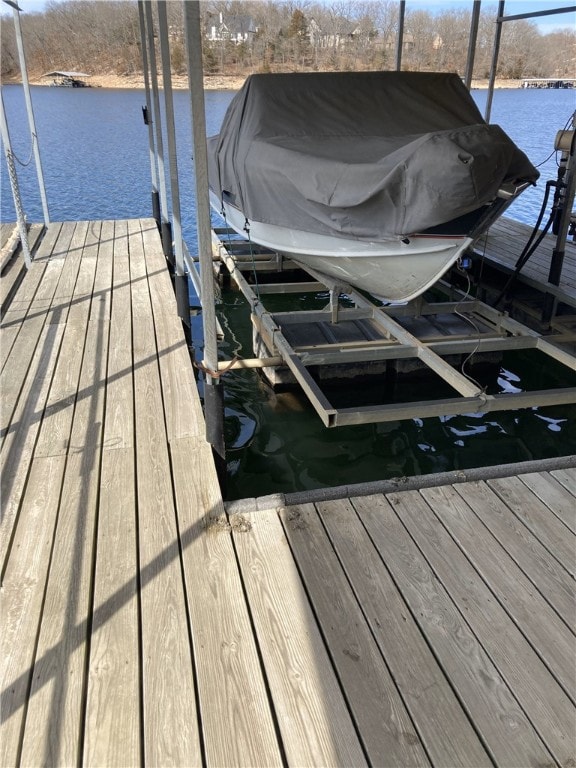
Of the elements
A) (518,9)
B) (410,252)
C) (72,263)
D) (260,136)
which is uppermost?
(518,9)

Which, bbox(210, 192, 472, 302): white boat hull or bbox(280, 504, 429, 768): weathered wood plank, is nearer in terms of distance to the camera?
bbox(280, 504, 429, 768): weathered wood plank

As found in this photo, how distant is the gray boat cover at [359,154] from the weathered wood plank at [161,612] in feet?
5.71

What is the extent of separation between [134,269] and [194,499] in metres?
4.28

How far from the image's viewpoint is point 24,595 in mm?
2219

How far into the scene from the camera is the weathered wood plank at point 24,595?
179 cm

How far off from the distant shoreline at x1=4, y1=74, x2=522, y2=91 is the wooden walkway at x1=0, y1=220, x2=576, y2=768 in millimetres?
27265

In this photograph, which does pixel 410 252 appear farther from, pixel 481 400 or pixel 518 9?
pixel 518 9

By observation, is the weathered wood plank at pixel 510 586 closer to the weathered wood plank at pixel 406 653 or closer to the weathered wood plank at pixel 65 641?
the weathered wood plank at pixel 406 653

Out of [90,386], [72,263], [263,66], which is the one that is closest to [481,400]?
[90,386]

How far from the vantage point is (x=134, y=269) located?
21.3 feet

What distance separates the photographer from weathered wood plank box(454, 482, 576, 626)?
7.52ft

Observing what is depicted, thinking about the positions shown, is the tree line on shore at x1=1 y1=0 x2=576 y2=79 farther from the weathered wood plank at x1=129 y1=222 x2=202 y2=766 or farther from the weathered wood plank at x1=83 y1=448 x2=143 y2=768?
the weathered wood plank at x1=83 y1=448 x2=143 y2=768

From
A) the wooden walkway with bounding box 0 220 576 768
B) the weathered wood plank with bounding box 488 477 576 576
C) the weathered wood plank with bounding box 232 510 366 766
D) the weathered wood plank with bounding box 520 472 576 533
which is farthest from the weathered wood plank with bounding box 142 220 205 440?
the weathered wood plank with bounding box 520 472 576 533

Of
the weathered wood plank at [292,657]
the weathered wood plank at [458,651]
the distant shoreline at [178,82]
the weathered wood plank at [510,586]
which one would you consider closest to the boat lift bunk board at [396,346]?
the weathered wood plank at [510,586]
